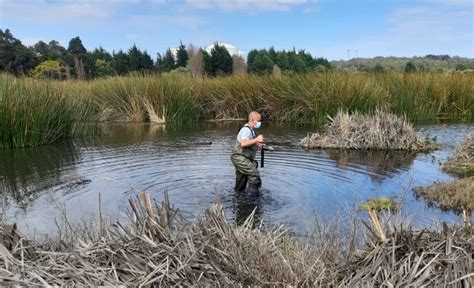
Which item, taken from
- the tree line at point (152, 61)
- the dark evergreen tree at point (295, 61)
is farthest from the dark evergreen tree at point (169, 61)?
the dark evergreen tree at point (295, 61)

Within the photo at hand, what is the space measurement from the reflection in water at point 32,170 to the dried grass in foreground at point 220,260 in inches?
195

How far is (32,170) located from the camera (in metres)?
12.1

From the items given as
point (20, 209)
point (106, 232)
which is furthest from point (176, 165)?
point (106, 232)

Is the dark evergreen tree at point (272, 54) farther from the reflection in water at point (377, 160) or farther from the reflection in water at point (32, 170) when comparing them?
the reflection in water at point (32, 170)

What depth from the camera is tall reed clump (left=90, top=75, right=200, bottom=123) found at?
969 inches

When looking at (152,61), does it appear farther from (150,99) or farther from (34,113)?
(34,113)

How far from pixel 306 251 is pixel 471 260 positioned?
1519mm

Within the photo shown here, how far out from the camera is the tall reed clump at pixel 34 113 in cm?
1503

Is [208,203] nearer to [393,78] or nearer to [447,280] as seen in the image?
[447,280]

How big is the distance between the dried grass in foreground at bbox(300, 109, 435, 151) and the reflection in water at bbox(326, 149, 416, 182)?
439 mm

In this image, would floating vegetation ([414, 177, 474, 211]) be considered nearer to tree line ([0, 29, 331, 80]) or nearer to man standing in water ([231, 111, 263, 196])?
A: man standing in water ([231, 111, 263, 196])

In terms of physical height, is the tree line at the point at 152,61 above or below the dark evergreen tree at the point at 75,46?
below

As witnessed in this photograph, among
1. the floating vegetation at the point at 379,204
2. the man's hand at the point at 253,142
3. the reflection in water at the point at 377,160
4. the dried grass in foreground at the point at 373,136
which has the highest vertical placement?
the man's hand at the point at 253,142

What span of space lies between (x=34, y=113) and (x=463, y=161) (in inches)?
477
